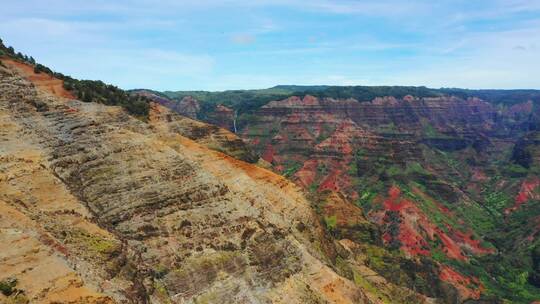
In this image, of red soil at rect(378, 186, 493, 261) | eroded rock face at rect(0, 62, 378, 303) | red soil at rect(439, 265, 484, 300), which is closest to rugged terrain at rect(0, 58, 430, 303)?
eroded rock face at rect(0, 62, 378, 303)

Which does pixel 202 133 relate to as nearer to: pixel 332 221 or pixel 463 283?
pixel 332 221

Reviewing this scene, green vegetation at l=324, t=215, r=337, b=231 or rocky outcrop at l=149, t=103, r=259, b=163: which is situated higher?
rocky outcrop at l=149, t=103, r=259, b=163

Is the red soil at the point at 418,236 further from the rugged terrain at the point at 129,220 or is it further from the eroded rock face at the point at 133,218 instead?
the eroded rock face at the point at 133,218

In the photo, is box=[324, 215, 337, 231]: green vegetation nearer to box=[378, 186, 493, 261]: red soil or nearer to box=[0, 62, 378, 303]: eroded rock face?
box=[378, 186, 493, 261]: red soil

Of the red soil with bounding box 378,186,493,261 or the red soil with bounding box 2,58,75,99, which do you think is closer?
the red soil with bounding box 2,58,75,99

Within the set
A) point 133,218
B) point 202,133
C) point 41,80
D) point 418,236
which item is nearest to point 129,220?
point 133,218

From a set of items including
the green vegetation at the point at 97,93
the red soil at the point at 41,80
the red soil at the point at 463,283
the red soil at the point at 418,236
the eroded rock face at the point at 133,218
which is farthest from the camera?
the red soil at the point at 418,236

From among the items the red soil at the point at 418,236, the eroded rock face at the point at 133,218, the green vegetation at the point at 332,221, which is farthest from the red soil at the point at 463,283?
the eroded rock face at the point at 133,218

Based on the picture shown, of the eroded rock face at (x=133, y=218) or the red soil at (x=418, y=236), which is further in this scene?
the red soil at (x=418, y=236)

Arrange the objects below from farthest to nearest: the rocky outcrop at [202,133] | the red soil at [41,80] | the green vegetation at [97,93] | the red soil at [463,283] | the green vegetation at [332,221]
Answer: the red soil at [463,283], the green vegetation at [332,221], the rocky outcrop at [202,133], the green vegetation at [97,93], the red soil at [41,80]
